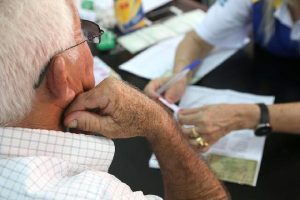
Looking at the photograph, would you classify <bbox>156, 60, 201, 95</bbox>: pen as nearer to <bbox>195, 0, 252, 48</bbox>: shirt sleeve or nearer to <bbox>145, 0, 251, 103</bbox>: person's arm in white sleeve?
<bbox>145, 0, 251, 103</bbox>: person's arm in white sleeve

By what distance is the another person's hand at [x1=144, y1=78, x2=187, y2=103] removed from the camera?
147 centimetres

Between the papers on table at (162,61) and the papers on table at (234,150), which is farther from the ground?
the papers on table at (162,61)

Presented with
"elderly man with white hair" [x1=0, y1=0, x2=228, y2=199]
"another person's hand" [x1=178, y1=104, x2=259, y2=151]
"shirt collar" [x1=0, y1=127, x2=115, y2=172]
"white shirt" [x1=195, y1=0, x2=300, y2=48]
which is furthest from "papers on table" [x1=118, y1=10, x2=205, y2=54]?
"shirt collar" [x1=0, y1=127, x2=115, y2=172]

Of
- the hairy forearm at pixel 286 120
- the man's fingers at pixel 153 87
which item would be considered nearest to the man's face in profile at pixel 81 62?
the man's fingers at pixel 153 87

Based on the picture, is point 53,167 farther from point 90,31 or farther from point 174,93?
point 174,93

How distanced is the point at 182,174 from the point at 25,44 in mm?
547

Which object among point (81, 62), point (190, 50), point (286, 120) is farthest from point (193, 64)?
point (81, 62)

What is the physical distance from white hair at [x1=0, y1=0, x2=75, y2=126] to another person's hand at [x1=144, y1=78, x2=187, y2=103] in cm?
68

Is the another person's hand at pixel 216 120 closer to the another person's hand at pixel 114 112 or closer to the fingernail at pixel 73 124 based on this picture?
the another person's hand at pixel 114 112

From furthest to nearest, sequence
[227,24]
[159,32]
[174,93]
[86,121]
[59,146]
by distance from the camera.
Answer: [159,32]
[227,24]
[174,93]
[86,121]
[59,146]

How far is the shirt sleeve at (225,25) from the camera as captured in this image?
1679mm

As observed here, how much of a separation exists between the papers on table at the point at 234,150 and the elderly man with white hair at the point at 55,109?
32 centimetres

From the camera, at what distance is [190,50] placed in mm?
1658

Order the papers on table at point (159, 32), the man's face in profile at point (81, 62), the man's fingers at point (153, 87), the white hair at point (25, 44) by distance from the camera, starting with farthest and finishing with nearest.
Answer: the papers on table at point (159, 32) < the man's fingers at point (153, 87) < the man's face in profile at point (81, 62) < the white hair at point (25, 44)
